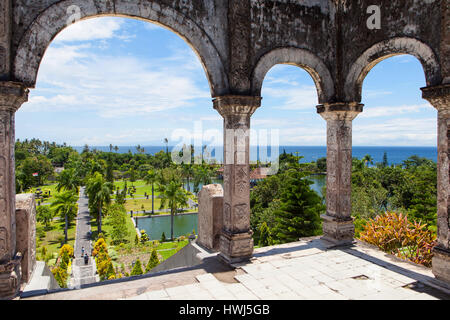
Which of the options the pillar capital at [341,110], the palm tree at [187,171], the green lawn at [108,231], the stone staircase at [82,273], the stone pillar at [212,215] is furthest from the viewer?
the palm tree at [187,171]

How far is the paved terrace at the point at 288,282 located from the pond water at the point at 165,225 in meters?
25.2

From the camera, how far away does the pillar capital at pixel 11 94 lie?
4016 mm

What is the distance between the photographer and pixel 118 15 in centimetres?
477

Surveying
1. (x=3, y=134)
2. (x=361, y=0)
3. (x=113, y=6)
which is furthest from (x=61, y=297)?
(x=361, y=0)

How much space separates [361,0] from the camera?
611cm

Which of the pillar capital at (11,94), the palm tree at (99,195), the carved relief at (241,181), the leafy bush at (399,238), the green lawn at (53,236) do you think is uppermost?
the pillar capital at (11,94)

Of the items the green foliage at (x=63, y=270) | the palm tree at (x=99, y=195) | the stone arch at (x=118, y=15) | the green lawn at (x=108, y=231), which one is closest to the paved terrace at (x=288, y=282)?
the stone arch at (x=118, y=15)

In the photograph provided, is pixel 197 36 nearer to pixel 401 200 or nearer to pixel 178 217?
pixel 401 200

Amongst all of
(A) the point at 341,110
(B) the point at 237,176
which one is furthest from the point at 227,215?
(A) the point at 341,110

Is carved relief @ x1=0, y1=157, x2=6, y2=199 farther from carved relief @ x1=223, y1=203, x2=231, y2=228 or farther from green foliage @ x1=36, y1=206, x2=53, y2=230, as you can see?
green foliage @ x1=36, y1=206, x2=53, y2=230

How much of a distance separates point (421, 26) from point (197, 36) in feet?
12.0

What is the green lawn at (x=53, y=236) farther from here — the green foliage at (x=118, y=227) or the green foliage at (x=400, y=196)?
the green foliage at (x=400, y=196)

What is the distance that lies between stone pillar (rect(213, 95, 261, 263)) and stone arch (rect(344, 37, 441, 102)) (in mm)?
2244

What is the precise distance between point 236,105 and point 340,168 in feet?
8.97
